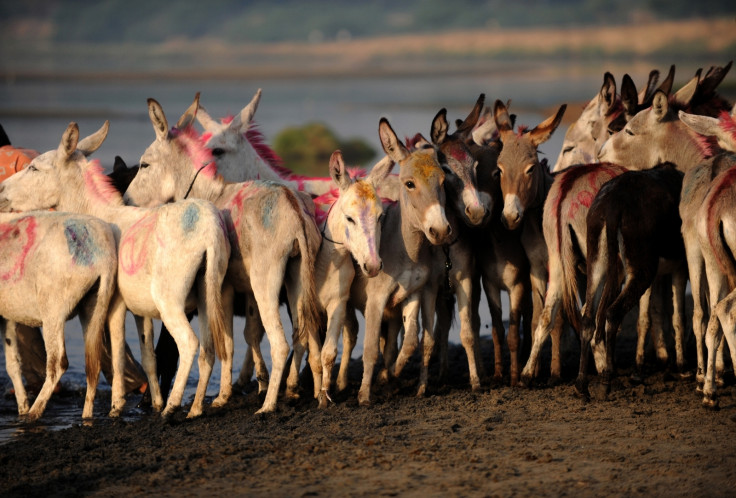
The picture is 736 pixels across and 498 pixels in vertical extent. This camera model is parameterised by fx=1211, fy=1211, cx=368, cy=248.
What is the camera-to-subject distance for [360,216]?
9719mm

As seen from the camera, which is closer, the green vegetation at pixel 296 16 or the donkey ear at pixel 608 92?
the donkey ear at pixel 608 92

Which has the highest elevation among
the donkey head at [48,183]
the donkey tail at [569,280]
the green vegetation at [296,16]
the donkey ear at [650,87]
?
the green vegetation at [296,16]

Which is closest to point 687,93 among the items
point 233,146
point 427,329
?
point 427,329

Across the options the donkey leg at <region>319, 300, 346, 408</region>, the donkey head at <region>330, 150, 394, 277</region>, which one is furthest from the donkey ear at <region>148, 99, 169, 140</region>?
the donkey leg at <region>319, 300, 346, 408</region>

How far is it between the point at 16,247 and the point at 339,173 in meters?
2.82

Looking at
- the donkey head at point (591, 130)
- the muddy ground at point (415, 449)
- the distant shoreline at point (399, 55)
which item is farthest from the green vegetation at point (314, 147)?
the distant shoreline at point (399, 55)

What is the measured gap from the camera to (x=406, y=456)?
26.6 ft

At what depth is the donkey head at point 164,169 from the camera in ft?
38.0

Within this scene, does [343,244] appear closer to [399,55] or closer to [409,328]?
[409,328]

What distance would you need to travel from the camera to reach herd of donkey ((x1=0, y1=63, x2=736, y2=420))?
969 cm

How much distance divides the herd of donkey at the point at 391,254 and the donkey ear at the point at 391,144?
2 centimetres

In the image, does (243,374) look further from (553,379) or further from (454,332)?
(454,332)

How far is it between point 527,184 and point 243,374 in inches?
132

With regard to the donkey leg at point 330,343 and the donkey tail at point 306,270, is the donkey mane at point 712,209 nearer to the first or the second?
the donkey leg at point 330,343
